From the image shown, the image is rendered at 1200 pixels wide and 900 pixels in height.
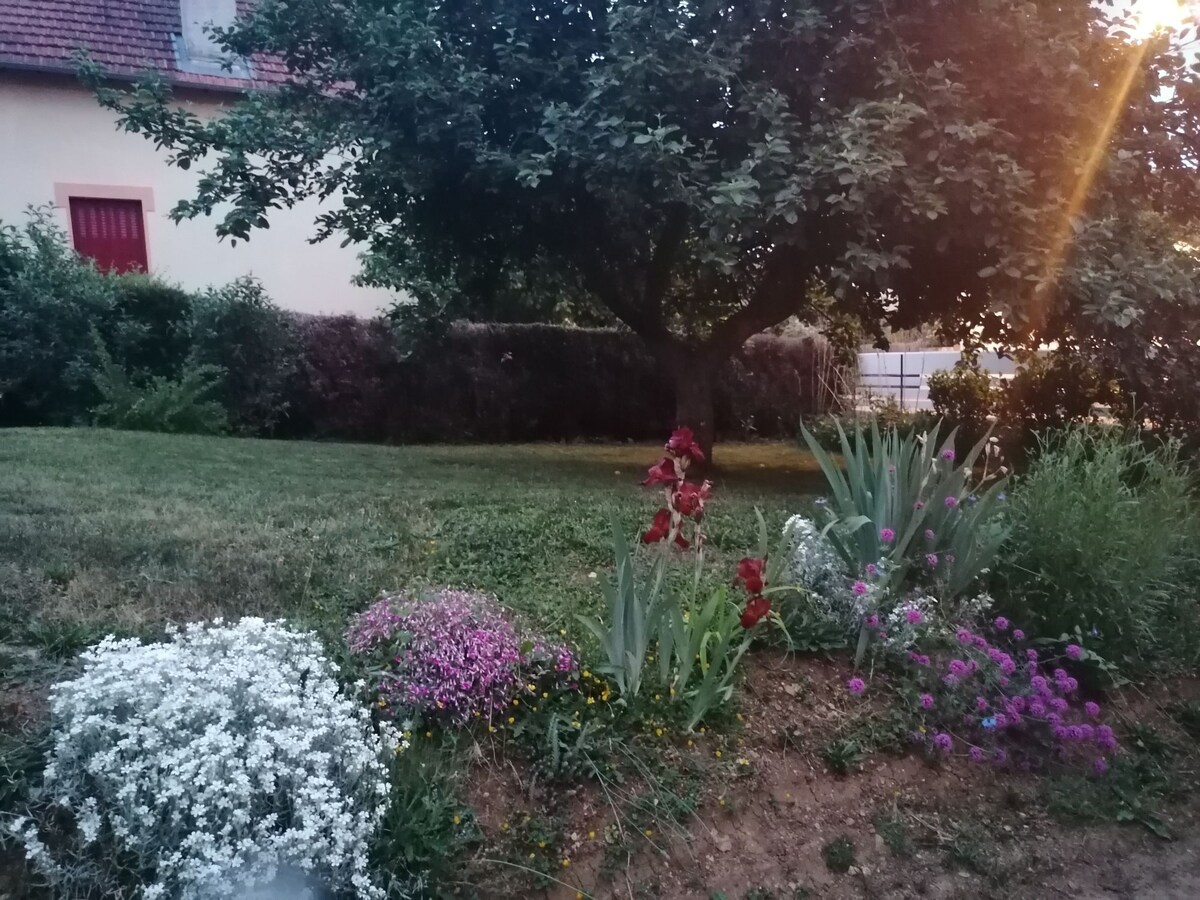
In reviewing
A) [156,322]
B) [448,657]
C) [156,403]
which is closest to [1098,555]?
[448,657]

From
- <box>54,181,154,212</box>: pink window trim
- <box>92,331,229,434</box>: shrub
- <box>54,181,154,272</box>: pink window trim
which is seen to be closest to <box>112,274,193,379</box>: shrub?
<box>92,331,229,434</box>: shrub

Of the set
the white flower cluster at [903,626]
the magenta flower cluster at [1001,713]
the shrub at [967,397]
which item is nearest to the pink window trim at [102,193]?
the shrub at [967,397]

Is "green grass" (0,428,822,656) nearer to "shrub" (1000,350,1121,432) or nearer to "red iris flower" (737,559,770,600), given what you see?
"red iris flower" (737,559,770,600)

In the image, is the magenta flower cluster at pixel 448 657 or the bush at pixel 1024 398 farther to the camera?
the bush at pixel 1024 398

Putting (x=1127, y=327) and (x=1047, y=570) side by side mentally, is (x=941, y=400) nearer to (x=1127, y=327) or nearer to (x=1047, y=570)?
(x=1127, y=327)

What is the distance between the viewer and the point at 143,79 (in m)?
7.40

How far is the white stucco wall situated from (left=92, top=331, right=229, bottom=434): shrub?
9.74ft

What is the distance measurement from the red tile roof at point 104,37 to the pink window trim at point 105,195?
4.45 ft

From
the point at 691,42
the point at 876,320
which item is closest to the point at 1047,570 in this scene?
the point at 691,42

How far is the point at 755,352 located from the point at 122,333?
27.3 feet

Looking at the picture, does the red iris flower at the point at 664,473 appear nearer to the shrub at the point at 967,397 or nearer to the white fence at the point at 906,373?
the white fence at the point at 906,373

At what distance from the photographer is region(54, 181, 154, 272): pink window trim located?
1190 cm

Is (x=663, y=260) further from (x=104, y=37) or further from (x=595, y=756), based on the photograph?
(x=104, y=37)

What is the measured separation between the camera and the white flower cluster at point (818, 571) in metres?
4.15
